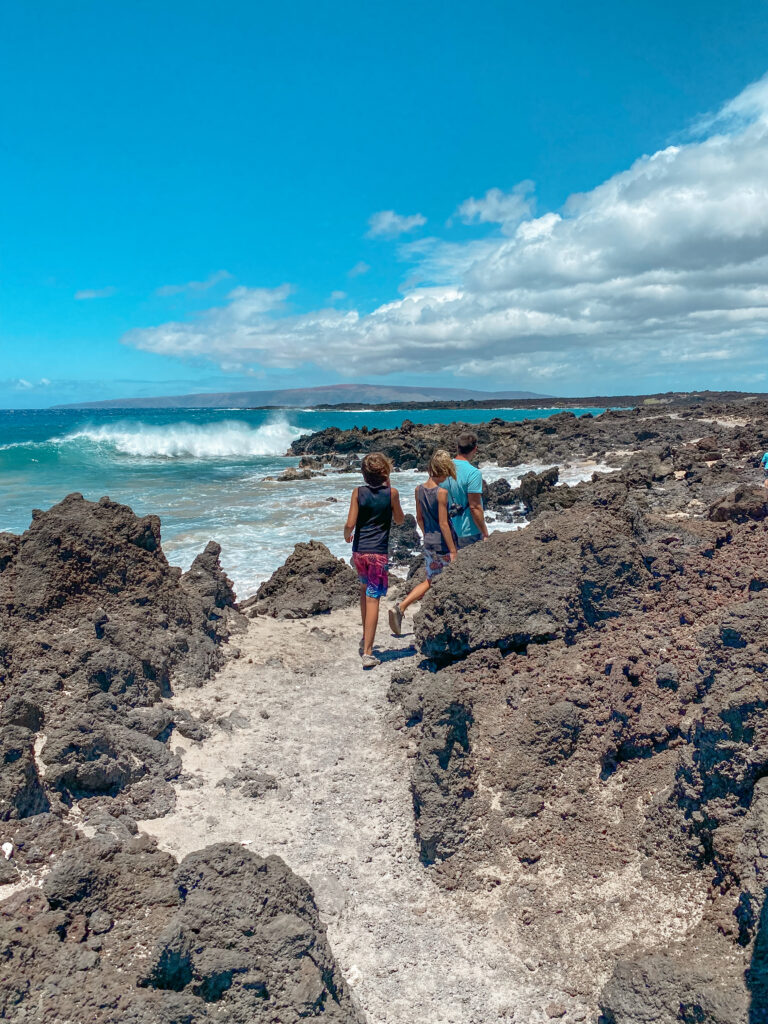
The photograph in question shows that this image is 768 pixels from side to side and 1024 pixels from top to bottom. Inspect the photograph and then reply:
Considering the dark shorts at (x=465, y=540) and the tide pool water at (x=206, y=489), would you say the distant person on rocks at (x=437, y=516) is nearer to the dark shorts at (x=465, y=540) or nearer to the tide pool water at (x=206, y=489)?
the dark shorts at (x=465, y=540)

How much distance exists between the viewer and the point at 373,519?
235 inches

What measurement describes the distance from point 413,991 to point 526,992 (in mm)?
443

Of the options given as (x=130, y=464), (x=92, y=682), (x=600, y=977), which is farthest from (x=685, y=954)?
(x=130, y=464)

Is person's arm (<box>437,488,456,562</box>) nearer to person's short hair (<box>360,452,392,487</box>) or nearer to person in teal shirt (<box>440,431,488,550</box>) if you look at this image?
person in teal shirt (<box>440,431,488,550</box>)

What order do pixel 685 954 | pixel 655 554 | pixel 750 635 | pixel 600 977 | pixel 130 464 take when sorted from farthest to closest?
pixel 130 464, pixel 655 554, pixel 750 635, pixel 600 977, pixel 685 954

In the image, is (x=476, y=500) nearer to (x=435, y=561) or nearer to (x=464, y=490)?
(x=464, y=490)

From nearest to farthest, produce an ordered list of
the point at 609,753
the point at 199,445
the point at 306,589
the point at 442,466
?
the point at 609,753 → the point at 442,466 → the point at 306,589 → the point at 199,445

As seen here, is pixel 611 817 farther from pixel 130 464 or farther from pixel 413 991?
pixel 130 464

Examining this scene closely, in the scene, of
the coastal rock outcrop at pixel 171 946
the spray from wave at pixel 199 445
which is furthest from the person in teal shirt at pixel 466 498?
the spray from wave at pixel 199 445

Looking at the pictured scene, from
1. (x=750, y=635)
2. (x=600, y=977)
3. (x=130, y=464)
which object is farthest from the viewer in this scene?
(x=130, y=464)

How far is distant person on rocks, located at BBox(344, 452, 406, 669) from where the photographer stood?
591 cm

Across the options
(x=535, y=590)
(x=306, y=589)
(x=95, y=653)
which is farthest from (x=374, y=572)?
(x=95, y=653)

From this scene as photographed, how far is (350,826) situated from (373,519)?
2.78 meters

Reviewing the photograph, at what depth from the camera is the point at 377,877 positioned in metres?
3.35
